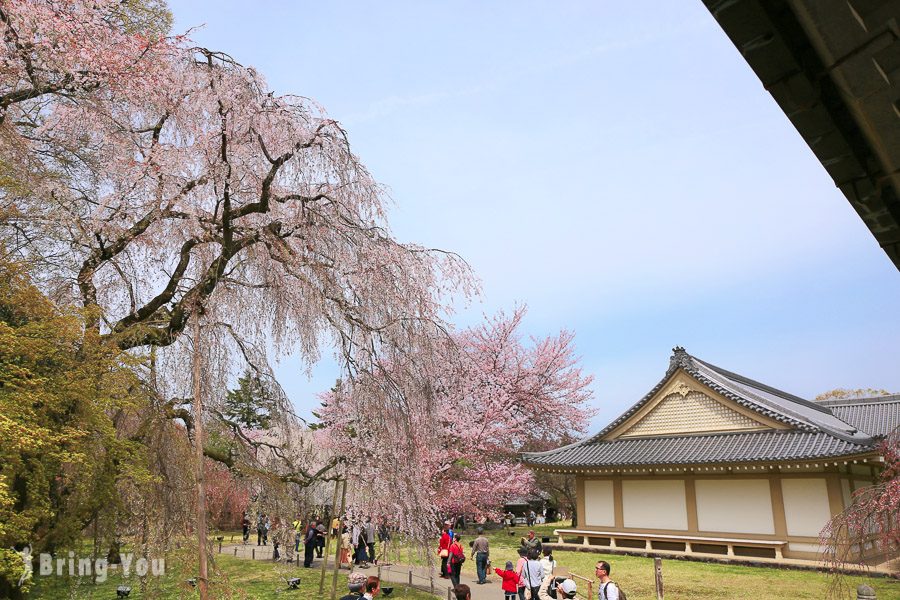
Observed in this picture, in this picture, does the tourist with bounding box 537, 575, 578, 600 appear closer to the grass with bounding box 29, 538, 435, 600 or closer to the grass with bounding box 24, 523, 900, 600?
the grass with bounding box 24, 523, 900, 600

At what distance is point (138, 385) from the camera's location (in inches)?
268

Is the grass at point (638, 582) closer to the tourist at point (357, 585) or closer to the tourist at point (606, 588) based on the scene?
the tourist at point (357, 585)

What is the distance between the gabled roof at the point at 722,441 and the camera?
16.4 metres

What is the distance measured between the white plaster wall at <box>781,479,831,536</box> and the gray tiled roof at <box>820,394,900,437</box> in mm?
6276

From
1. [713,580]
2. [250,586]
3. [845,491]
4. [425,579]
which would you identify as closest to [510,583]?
[425,579]

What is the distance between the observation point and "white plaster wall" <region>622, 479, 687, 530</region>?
18922 mm

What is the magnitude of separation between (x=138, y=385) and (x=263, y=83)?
156 inches

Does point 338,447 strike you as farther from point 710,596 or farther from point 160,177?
point 710,596

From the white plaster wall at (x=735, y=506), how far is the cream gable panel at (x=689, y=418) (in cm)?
191

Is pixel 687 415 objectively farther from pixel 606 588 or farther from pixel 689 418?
pixel 606 588

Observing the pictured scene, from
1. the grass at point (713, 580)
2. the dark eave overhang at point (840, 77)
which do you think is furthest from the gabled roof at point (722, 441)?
the dark eave overhang at point (840, 77)

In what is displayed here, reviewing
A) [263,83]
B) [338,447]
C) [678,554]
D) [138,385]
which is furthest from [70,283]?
[678,554]

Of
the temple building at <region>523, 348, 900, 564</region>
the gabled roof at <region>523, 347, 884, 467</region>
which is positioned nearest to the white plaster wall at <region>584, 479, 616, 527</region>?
the temple building at <region>523, 348, 900, 564</region>

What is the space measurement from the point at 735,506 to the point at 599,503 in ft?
15.4
